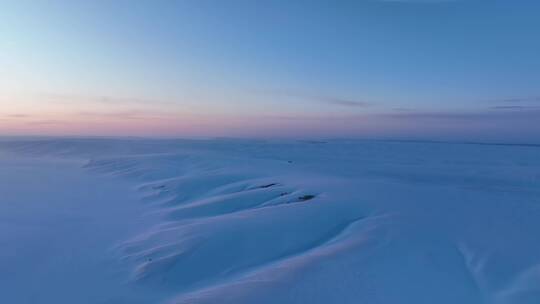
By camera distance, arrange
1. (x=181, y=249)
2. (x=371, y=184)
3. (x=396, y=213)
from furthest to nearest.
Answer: (x=371, y=184) < (x=396, y=213) < (x=181, y=249)

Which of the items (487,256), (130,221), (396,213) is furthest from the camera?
(130,221)

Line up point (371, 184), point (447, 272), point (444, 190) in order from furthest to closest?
point (371, 184) → point (444, 190) → point (447, 272)

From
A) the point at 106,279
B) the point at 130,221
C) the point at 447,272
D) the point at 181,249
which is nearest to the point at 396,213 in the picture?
the point at 447,272

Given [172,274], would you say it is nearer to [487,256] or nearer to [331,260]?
[331,260]

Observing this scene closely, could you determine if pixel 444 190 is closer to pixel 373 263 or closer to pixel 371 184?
pixel 371 184

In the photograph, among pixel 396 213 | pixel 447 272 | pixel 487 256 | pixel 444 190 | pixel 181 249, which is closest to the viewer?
pixel 447 272

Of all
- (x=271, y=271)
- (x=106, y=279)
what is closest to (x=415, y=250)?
(x=271, y=271)

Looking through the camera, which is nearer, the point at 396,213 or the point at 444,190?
the point at 396,213

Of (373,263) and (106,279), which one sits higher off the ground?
(373,263)

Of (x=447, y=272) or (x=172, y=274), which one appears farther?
(x=172, y=274)
